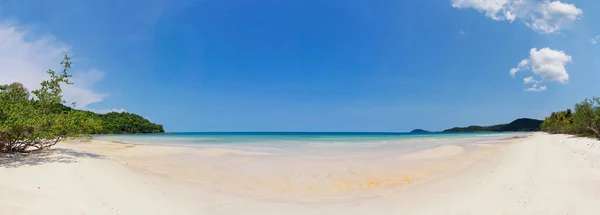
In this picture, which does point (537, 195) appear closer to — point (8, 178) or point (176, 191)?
point (176, 191)

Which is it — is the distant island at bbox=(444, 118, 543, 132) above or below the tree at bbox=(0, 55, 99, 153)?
above

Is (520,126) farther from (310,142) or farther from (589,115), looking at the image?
(310,142)

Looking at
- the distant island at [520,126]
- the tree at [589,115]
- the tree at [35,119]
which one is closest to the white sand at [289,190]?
the tree at [35,119]

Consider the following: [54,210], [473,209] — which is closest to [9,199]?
[54,210]

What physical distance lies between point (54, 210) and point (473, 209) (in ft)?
27.0

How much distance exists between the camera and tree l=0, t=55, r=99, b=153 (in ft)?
31.0

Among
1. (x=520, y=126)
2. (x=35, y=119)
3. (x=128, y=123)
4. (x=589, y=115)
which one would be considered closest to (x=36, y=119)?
(x=35, y=119)

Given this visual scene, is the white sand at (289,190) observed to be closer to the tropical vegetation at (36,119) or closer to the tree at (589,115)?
the tropical vegetation at (36,119)

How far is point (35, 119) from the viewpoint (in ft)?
32.1

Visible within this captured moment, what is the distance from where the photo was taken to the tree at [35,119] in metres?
9.46

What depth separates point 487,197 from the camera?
7262mm

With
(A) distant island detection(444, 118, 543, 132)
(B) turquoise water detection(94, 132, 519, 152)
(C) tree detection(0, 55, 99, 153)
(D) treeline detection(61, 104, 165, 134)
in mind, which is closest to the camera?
(C) tree detection(0, 55, 99, 153)

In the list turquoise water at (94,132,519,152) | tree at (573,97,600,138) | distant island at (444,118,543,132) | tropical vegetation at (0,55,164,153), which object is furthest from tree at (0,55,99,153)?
distant island at (444,118,543,132)

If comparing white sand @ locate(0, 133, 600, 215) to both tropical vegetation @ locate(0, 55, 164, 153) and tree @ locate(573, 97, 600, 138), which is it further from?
tree @ locate(573, 97, 600, 138)
